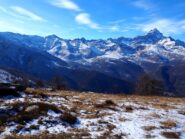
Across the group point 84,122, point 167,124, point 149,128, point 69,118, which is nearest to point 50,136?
point 69,118

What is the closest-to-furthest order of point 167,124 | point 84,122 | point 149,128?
1. point 149,128
2. point 84,122
3. point 167,124

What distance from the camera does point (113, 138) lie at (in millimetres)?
26672

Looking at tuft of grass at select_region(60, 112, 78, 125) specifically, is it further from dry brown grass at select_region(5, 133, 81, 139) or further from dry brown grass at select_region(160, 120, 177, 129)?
dry brown grass at select_region(160, 120, 177, 129)

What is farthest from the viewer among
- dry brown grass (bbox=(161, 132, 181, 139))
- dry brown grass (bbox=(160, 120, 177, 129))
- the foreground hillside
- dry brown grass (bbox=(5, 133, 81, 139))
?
dry brown grass (bbox=(160, 120, 177, 129))

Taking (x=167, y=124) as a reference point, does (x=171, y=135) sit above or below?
below

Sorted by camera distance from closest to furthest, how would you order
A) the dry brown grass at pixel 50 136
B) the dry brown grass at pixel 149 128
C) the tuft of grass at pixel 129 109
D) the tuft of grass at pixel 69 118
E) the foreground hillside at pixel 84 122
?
the dry brown grass at pixel 50 136, the foreground hillside at pixel 84 122, the dry brown grass at pixel 149 128, the tuft of grass at pixel 69 118, the tuft of grass at pixel 129 109

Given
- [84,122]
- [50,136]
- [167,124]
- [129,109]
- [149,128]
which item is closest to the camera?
[50,136]

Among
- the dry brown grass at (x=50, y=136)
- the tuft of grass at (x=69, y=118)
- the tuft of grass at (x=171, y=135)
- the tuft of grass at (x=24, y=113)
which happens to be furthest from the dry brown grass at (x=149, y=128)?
the tuft of grass at (x=24, y=113)

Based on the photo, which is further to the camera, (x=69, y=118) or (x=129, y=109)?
(x=129, y=109)

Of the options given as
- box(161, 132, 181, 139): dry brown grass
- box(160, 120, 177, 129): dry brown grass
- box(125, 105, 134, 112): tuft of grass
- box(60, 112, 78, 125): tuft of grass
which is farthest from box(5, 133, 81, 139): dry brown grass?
box(125, 105, 134, 112): tuft of grass

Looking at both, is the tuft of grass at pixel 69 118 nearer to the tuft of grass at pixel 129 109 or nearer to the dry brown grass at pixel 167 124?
the dry brown grass at pixel 167 124

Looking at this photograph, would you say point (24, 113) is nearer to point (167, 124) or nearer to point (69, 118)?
point (69, 118)

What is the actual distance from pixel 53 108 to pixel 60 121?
12.9 ft

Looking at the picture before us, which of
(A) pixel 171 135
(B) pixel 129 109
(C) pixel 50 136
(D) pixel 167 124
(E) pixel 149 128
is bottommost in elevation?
(C) pixel 50 136
